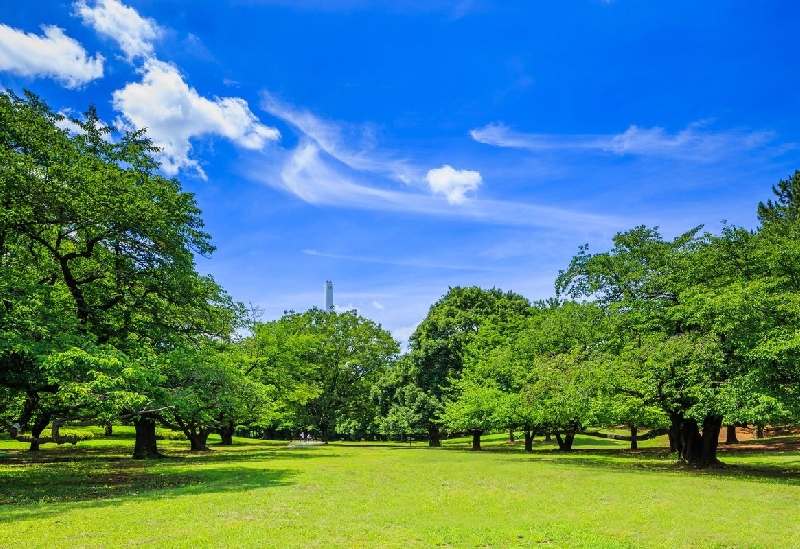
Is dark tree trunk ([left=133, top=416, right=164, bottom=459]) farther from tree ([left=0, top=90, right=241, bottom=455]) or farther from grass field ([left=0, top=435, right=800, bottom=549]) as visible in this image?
tree ([left=0, top=90, right=241, bottom=455])

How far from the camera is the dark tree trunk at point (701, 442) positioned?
26.5 m

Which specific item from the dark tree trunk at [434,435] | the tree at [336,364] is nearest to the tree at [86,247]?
the tree at [336,364]

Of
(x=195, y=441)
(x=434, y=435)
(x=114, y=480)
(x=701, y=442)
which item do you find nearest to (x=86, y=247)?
(x=114, y=480)

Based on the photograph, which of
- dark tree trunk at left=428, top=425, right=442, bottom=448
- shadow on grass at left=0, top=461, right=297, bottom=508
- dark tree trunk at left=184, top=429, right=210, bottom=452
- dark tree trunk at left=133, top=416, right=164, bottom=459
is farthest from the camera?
dark tree trunk at left=428, top=425, right=442, bottom=448

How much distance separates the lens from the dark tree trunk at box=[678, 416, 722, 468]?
26.5 meters

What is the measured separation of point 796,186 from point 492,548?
57313mm

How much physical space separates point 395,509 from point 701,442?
69.9 ft

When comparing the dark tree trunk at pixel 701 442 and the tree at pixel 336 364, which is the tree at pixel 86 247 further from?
the tree at pixel 336 364

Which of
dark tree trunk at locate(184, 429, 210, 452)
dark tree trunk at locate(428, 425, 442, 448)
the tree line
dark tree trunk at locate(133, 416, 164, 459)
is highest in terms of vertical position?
the tree line

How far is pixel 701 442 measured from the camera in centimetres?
2733

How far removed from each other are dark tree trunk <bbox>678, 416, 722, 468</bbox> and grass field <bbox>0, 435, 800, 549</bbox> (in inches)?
141

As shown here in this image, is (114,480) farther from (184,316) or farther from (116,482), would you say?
(184,316)

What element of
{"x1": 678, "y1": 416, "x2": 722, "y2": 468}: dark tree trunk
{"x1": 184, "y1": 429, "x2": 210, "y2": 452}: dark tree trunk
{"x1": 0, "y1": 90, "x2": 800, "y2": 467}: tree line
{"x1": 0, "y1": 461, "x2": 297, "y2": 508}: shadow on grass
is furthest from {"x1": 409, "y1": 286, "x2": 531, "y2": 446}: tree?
{"x1": 0, "y1": 461, "x2": 297, "y2": 508}: shadow on grass

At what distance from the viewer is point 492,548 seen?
376 inches
